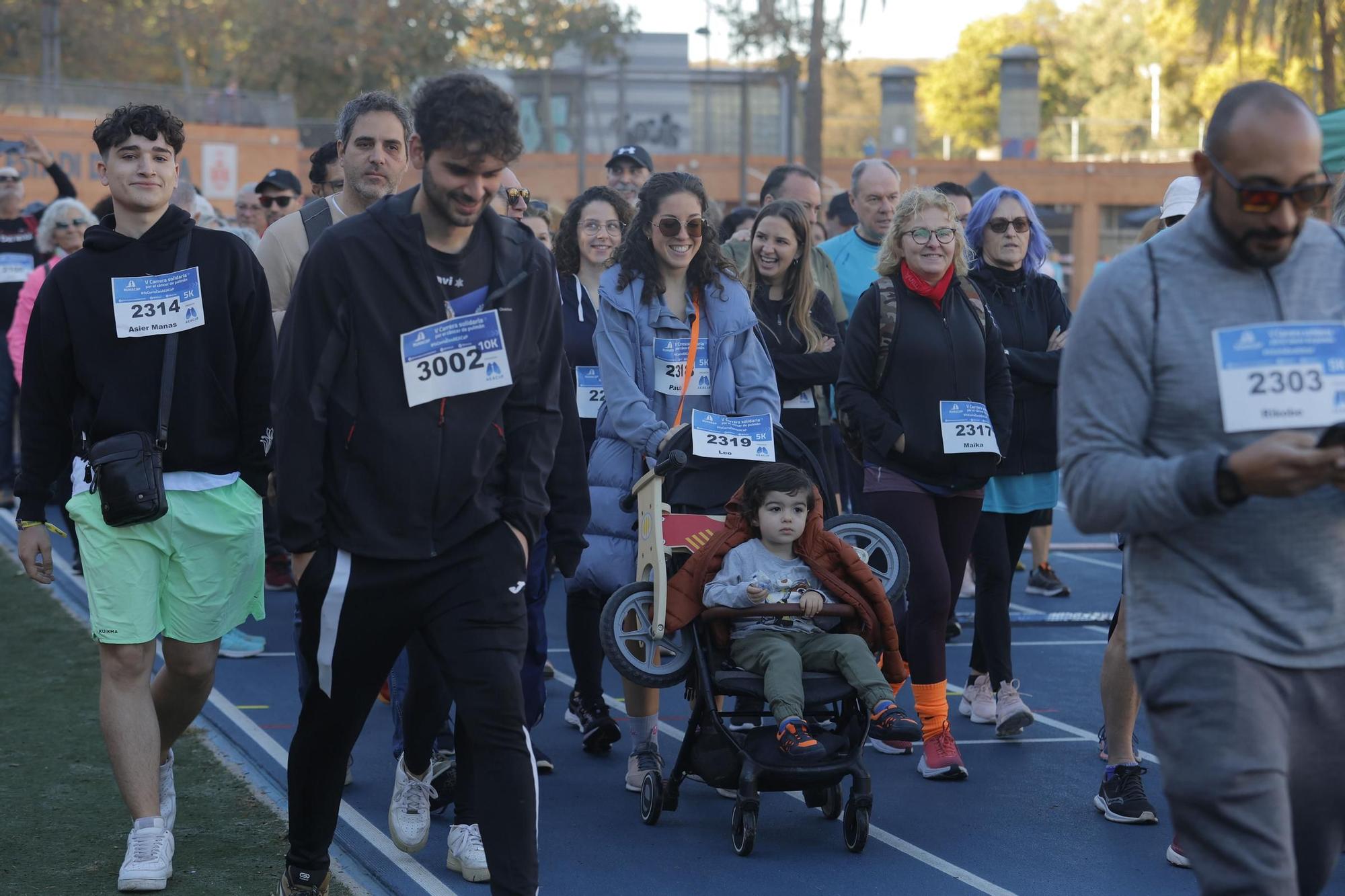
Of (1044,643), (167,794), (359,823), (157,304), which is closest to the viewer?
(157,304)

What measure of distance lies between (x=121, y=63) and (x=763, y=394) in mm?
50534

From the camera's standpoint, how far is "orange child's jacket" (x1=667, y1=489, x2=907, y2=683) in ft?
19.4

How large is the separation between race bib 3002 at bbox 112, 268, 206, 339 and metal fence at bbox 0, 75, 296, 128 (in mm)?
31994

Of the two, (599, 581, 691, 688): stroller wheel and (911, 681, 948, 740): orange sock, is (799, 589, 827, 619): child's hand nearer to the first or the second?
(599, 581, 691, 688): stroller wheel

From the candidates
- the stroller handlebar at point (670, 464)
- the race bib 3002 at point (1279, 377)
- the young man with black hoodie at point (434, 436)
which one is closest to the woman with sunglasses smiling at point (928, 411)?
the stroller handlebar at point (670, 464)

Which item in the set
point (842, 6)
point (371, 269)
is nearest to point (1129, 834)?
point (371, 269)

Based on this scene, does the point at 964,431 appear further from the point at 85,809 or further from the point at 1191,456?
the point at 1191,456

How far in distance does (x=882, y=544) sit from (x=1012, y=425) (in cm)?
124

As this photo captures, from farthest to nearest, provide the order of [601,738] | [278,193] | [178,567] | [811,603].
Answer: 1. [278,193]
2. [601,738]
3. [811,603]
4. [178,567]

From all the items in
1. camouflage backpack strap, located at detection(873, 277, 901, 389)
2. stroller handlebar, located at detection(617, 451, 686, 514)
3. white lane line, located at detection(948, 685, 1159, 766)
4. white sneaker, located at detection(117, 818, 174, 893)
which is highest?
camouflage backpack strap, located at detection(873, 277, 901, 389)

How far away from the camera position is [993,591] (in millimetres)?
7113

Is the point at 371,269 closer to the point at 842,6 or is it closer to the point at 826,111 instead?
the point at 842,6

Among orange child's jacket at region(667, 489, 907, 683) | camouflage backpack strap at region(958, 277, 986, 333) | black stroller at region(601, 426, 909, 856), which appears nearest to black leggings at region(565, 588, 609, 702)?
black stroller at region(601, 426, 909, 856)

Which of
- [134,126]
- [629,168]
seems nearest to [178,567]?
[134,126]
